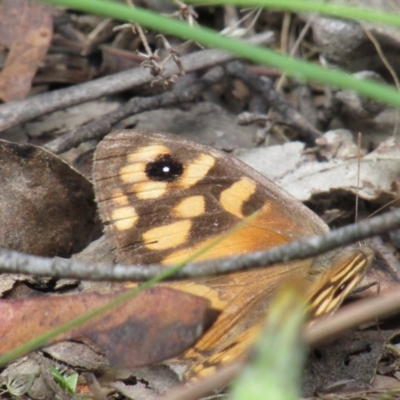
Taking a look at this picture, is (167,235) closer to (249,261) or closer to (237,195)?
(237,195)

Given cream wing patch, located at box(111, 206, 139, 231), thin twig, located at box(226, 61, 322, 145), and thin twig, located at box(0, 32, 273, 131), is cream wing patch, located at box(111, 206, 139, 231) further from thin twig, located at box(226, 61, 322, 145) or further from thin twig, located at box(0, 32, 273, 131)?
thin twig, located at box(226, 61, 322, 145)

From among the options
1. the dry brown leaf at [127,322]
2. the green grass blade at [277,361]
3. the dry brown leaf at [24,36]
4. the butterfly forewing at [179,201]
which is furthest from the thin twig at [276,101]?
the green grass blade at [277,361]

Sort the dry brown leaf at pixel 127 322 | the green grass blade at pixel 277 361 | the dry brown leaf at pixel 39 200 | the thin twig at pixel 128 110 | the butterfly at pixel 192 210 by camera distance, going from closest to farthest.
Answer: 1. the green grass blade at pixel 277 361
2. the dry brown leaf at pixel 127 322
3. the butterfly at pixel 192 210
4. the dry brown leaf at pixel 39 200
5. the thin twig at pixel 128 110

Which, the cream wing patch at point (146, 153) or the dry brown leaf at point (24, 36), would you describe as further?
the dry brown leaf at point (24, 36)

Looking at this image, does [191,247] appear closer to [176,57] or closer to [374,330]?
[374,330]

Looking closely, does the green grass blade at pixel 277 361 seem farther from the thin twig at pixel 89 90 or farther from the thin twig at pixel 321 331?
the thin twig at pixel 89 90

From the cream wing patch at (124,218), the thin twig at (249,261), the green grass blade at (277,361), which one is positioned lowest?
the cream wing patch at (124,218)

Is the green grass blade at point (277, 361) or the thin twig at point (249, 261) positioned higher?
the green grass blade at point (277, 361)
